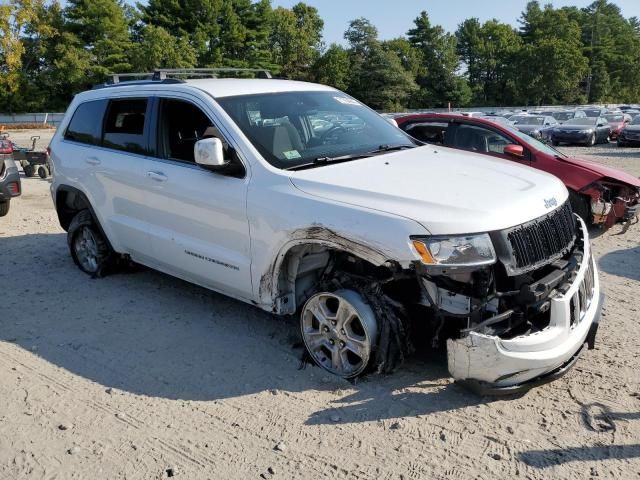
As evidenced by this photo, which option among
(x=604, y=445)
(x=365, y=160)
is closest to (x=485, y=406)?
(x=604, y=445)

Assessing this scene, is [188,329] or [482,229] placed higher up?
[482,229]

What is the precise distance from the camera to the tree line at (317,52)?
54.6 meters

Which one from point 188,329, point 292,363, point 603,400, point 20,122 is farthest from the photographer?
point 20,122

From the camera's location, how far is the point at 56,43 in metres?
55.7

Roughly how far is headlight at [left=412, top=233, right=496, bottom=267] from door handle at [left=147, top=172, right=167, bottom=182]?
2.40m

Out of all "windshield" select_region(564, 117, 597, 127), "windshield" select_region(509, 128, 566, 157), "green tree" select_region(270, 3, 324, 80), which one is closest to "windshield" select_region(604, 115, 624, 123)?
"windshield" select_region(564, 117, 597, 127)

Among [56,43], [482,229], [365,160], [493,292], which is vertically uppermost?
[56,43]

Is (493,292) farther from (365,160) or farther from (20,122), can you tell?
(20,122)

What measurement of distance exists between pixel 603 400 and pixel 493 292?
1007 millimetres

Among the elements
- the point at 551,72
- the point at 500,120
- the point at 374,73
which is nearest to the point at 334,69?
the point at 374,73

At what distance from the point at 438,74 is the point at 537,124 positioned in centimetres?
5693

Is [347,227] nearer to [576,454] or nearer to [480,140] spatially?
[576,454]

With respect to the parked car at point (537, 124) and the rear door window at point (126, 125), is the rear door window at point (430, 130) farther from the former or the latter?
the parked car at point (537, 124)

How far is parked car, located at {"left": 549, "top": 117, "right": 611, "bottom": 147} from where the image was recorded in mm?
24953
